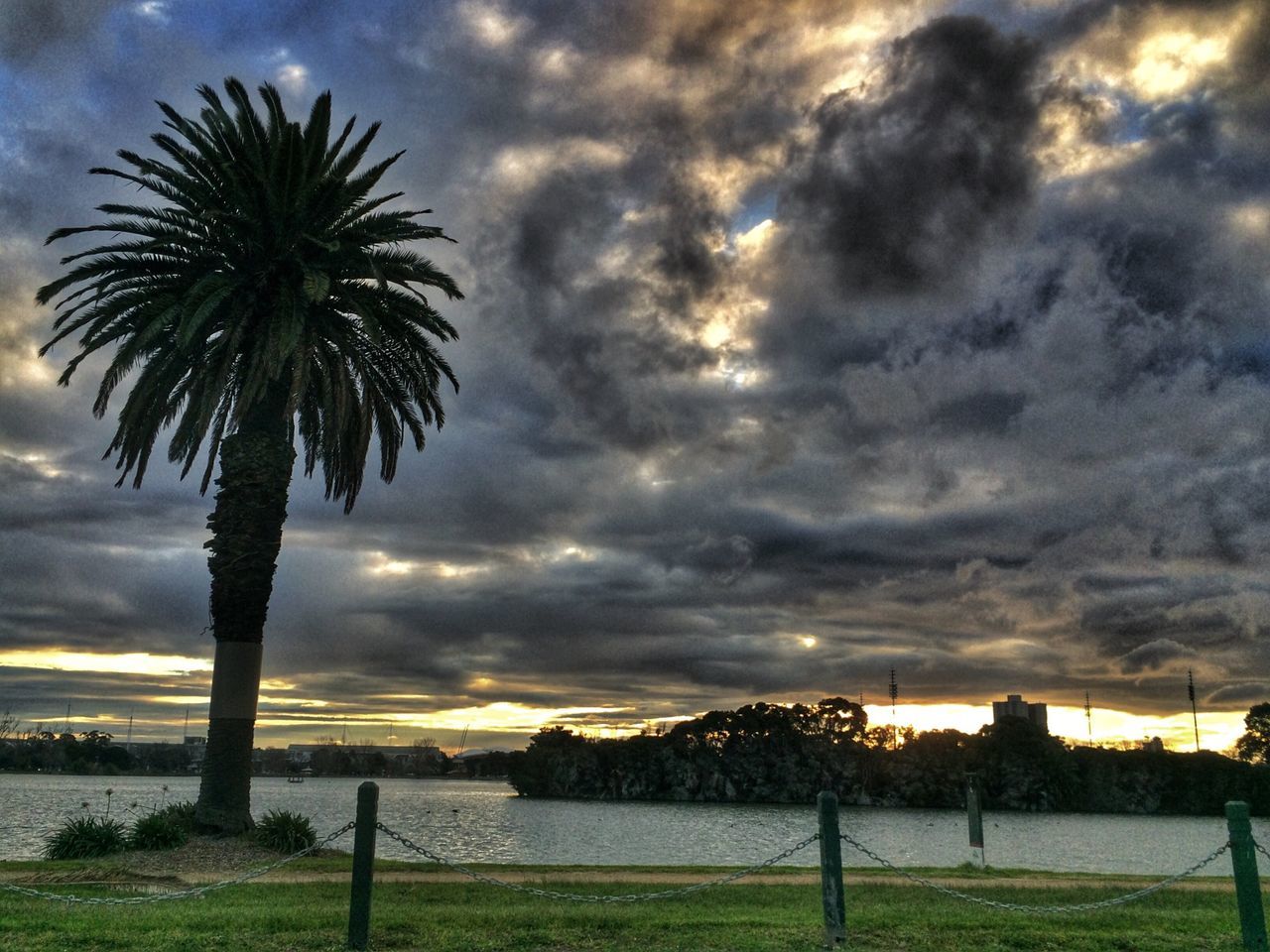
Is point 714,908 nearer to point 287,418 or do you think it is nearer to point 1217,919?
point 1217,919

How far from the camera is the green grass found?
38.2ft

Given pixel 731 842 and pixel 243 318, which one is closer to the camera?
pixel 243 318

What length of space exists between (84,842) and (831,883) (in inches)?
731

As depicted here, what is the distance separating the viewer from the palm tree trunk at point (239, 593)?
26109 millimetres

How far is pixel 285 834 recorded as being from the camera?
24.8 meters

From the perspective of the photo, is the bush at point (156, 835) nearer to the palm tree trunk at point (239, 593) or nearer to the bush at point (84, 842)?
the bush at point (84, 842)

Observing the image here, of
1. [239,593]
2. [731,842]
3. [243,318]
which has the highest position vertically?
[243,318]

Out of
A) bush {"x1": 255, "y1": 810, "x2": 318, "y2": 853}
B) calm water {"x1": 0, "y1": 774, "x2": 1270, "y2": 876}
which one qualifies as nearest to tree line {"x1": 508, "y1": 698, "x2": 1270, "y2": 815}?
calm water {"x1": 0, "y1": 774, "x2": 1270, "y2": 876}

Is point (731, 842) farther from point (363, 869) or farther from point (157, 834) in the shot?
point (363, 869)

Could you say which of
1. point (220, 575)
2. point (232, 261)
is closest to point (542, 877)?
point (220, 575)

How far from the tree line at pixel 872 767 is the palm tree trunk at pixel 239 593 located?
139 meters

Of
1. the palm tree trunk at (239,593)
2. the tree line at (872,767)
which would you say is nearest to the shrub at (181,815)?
the palm tree trunk at (239,593)

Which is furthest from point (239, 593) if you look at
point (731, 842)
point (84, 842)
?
point (731, 842)

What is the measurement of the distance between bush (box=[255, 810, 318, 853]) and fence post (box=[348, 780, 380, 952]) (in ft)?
46.5
